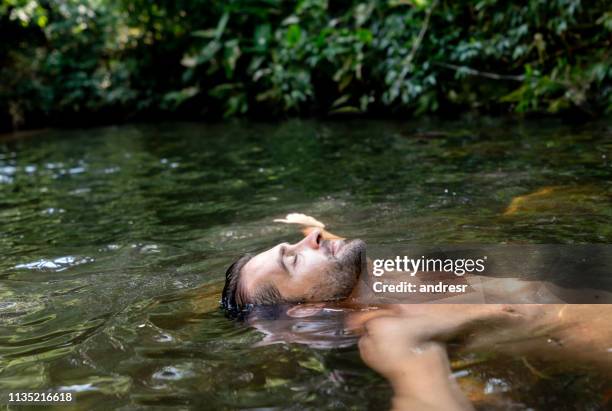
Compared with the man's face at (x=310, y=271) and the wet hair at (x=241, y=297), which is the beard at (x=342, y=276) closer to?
the man's face at (x=310, y=271)

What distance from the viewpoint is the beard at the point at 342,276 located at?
314cm

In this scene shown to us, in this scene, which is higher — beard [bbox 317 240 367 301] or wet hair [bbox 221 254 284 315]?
beard [bbox 317 240 367 301]

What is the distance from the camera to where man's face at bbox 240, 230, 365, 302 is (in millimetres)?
3148

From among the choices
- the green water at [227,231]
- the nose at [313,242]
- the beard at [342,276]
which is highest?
the nose at [313,242]

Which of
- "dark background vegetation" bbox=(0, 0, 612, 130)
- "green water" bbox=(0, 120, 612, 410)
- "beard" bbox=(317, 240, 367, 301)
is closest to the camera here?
"green water" bbox=(0, 120, 612, 410)

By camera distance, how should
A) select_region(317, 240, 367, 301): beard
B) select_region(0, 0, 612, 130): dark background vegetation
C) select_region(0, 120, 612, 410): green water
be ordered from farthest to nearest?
select_region(0, 0, 612, 130): dark background vegetation
select_region(317, 240, 367, 301): beard
select_region(0, 120, 612, 410): green water

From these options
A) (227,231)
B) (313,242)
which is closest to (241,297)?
(313,242)

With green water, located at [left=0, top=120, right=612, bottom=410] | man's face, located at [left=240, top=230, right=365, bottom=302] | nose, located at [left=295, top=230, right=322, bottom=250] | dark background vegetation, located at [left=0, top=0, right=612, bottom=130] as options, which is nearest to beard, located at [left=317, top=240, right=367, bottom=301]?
man's face, located at [left=240, top=230, right=365, bottom=302]

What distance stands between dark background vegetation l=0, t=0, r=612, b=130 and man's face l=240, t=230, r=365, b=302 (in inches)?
288

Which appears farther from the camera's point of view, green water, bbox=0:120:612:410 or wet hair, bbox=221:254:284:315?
wet hair, bbox=221:254:284:315

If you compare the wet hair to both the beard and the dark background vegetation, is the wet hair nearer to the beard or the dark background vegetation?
the beard

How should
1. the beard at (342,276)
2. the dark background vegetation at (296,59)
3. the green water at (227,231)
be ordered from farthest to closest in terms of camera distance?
the dark background vegetation at (296,59) → the beard at (342,276) → the green water at (227,231)

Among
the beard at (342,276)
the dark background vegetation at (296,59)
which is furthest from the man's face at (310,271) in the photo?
the dark background vegetation at (296,59)

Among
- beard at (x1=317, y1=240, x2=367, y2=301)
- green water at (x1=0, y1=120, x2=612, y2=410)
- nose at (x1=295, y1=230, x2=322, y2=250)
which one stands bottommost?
green water at (x1=0, y1=120, x2=612, y2=410)
